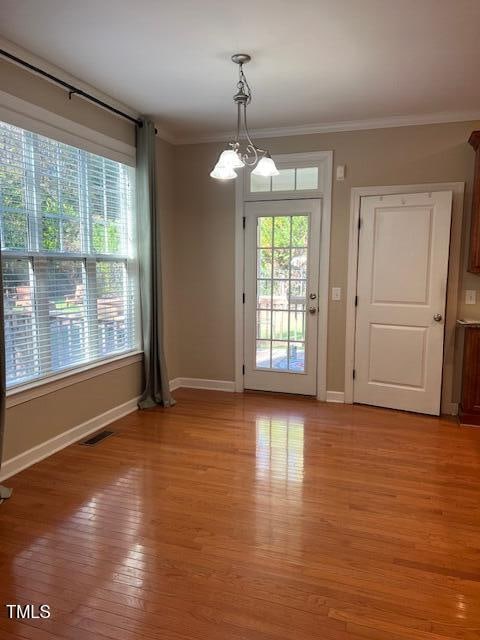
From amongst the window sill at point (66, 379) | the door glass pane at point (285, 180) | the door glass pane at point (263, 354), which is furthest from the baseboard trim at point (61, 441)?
the door glass pane at point (285, 180)

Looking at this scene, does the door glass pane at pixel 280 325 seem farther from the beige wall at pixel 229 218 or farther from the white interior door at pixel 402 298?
the white interior door at pixel 402 298

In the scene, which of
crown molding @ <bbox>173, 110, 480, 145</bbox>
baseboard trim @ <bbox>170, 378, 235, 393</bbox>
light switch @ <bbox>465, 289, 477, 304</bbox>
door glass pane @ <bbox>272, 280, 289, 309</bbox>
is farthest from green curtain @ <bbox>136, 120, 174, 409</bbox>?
light switch @ <bbox>465, 289, 477, 304</bbox>

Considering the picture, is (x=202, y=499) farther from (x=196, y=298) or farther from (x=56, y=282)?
(x=196, y=298)

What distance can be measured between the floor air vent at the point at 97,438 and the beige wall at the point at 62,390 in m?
0.16

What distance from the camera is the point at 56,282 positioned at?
3273 millimetres

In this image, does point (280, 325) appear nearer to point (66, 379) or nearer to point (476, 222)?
point (476, 222)

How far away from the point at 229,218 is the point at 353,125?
4.92 ft

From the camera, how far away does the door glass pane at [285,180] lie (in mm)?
4461

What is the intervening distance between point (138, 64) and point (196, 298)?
8.08ft

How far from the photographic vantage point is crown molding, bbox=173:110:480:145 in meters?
3.90

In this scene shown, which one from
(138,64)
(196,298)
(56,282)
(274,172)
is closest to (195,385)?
(196,298)

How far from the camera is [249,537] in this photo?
2260mm

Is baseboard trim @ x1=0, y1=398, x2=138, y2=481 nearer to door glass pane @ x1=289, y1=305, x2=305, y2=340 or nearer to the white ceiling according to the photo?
door glass pane @ x1=289, y1=305, x2=305, y2=340

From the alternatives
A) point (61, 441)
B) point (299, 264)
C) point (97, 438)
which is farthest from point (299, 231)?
point (61, 441)
